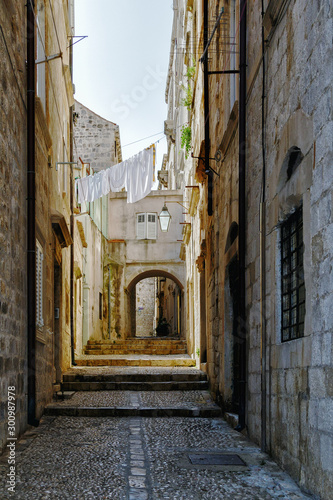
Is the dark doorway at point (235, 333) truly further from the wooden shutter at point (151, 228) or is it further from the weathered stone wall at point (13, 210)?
the wooden shutter at point (151, 228)

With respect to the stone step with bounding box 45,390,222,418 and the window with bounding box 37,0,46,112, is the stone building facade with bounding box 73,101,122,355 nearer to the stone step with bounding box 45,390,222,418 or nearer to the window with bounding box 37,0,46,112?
the stone step with bounding box 45,390,222,418

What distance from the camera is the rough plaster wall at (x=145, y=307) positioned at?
48.3m

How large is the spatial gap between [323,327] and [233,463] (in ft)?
6.86

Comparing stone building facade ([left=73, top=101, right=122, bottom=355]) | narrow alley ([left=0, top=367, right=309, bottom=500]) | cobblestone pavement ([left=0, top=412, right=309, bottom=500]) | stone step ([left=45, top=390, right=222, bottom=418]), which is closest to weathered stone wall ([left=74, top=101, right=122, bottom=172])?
stone building facade ([left=73, top=101, right=122, bottom=355])

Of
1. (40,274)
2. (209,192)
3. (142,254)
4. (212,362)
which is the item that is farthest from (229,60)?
(142,254)

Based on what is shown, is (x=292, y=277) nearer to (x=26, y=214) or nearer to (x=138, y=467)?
(x=138, y=467)

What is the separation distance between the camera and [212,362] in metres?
10.7

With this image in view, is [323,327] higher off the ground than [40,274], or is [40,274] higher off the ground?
[40,274]

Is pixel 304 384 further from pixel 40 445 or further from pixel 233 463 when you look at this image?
pixel 40 445

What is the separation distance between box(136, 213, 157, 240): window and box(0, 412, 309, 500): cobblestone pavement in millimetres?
19133

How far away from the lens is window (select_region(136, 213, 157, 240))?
26906mm

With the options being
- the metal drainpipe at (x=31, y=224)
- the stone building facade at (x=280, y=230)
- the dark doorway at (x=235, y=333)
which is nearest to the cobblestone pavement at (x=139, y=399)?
the stone building facade at (x=280, y=230)

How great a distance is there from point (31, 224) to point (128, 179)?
33.2 ft

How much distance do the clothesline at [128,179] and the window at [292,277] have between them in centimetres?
1191
